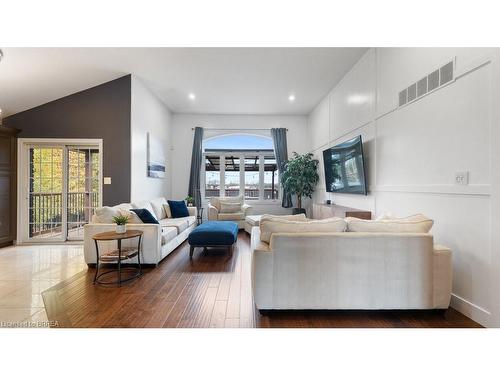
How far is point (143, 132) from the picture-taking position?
511 centimetres

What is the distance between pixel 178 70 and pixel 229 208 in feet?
11.0

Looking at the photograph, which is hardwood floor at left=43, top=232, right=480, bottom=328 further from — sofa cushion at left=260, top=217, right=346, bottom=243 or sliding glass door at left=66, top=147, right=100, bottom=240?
sliding glass door at left=66, top=147, right=100, bottom=240

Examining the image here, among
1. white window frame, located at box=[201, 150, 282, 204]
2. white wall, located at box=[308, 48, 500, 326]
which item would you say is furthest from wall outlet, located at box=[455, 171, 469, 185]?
white window frame, located at box=[201, 150, 282, 204]

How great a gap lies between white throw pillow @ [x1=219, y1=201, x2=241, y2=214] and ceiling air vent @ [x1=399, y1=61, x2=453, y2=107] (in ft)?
13.9

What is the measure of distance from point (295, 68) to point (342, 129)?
152cm

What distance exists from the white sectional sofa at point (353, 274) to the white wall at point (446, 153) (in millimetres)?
269

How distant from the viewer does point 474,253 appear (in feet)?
6.95

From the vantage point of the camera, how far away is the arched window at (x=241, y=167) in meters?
7.42

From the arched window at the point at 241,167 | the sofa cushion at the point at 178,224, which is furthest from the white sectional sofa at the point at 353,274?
the arched window at the point at 241,167

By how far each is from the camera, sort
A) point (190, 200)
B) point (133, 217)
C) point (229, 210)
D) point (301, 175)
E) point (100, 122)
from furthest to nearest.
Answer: point (190, 200) < point (301, 175) < point (229, 210) < point (100, 122) < point (133, 217)

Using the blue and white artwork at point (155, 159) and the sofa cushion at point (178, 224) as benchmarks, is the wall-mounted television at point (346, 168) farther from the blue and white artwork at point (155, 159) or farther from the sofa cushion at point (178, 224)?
the blue and white artwork at point (155, 159)

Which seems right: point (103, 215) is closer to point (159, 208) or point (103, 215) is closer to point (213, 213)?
point (159, 208)

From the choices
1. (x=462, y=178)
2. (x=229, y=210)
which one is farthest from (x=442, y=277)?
(x=229, y=210)
